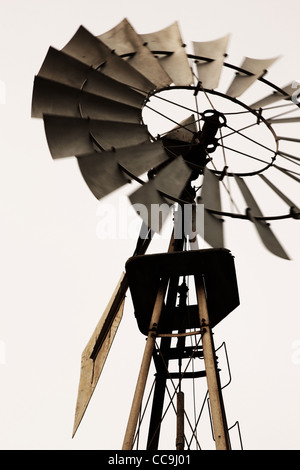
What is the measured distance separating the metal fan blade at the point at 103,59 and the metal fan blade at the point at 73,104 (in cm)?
37

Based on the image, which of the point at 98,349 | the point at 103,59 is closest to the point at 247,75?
the point at 103,59

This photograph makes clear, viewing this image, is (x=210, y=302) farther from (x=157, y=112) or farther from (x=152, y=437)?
(x=157, y=112)

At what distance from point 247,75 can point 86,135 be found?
7.85ft

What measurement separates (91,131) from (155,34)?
206 cm

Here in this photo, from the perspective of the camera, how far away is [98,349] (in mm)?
6469

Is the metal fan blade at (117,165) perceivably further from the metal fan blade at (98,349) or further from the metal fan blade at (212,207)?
the metal fan blade at (98,349)

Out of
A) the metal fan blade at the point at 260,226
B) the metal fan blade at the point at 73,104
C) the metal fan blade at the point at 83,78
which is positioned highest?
the metal fan blade at the point at 83,78

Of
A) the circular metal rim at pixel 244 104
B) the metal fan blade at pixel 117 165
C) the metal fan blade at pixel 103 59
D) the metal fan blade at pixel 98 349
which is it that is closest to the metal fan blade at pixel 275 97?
the circular metal rim at pixel 244 104

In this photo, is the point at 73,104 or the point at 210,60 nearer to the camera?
the point at 73,104

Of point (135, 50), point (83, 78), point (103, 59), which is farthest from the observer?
point (135, 50)

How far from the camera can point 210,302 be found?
623cm

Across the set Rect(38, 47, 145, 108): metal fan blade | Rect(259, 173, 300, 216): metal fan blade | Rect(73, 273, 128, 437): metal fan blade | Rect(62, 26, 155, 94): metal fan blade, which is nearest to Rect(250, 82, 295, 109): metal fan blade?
Rect(259, 173, 300, 216): metal fan blade

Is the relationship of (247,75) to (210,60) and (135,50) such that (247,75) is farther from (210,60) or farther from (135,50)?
(135,50)

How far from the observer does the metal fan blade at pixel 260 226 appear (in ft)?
17.7
